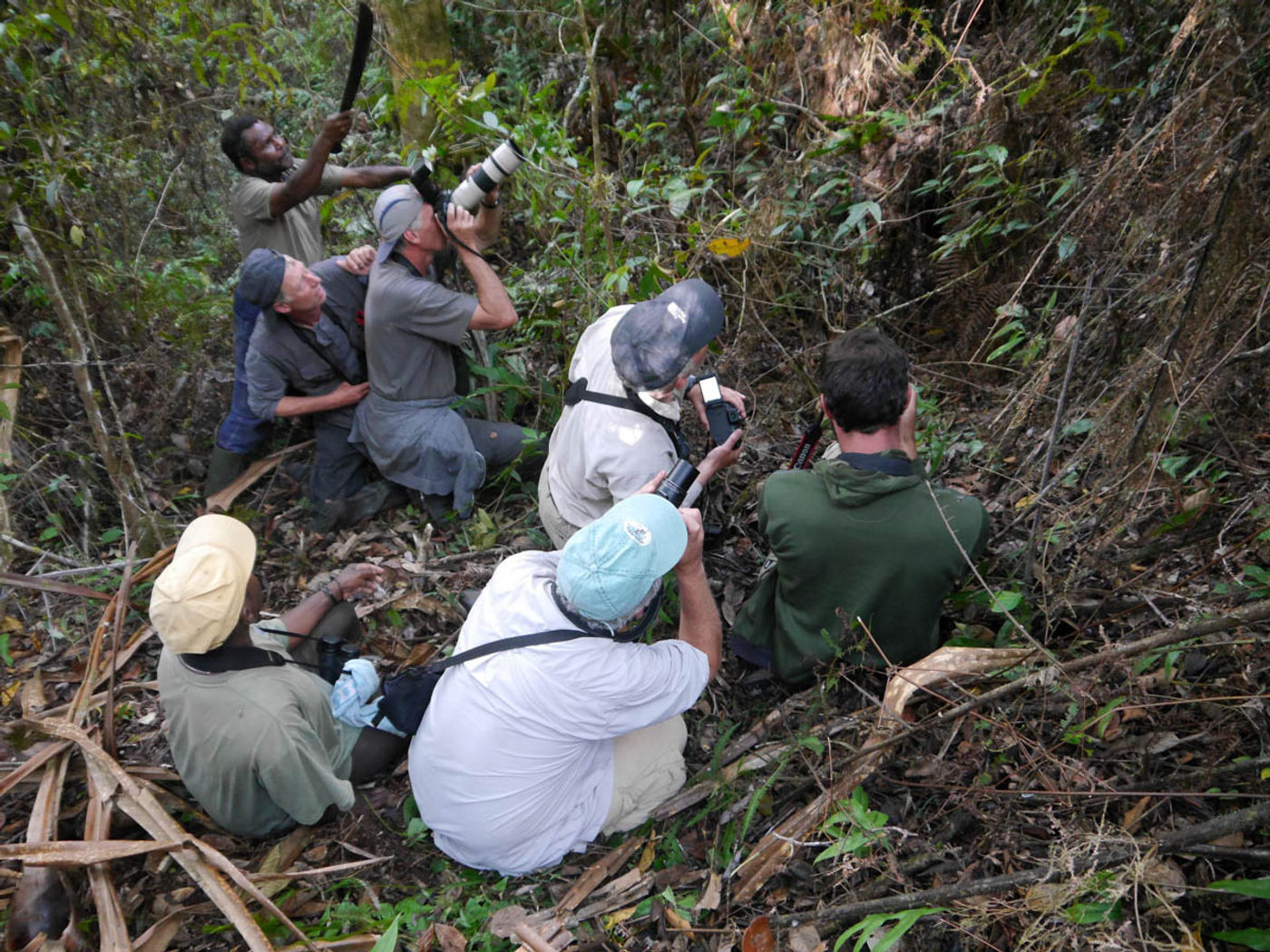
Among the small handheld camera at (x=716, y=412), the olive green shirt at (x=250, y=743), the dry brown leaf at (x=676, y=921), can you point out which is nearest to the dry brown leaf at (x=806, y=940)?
the dry brown leaf at (x=676, y=921)

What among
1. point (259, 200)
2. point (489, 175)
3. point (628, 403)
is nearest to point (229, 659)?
point (628, 403)

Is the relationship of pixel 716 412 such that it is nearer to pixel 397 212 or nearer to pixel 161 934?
pixel 397 212

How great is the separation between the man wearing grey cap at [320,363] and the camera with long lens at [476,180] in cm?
80

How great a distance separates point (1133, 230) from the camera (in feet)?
10.0

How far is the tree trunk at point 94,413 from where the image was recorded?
3.85m

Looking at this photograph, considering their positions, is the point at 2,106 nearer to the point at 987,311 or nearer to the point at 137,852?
the point at 137,852

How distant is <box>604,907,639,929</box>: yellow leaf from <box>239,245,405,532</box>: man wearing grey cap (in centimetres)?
302

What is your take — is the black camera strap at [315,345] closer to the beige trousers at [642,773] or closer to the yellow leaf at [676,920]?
the beige trousers at [642,773]

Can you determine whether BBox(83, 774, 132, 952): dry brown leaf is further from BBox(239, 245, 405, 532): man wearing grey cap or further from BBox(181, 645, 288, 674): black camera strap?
BBox(239, 245, 405, 532): man wearing grey cap

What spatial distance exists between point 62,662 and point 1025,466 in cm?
487

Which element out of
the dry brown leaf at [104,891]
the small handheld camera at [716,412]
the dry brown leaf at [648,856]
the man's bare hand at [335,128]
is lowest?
the dry brown leaf at [648,856]

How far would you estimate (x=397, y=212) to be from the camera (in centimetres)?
422

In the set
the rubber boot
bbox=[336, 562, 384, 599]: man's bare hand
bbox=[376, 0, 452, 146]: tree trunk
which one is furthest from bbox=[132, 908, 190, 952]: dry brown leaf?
bbox=[376, 0, 452, 146]: tree trunk

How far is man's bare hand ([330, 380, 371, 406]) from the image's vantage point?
4.70 meters
